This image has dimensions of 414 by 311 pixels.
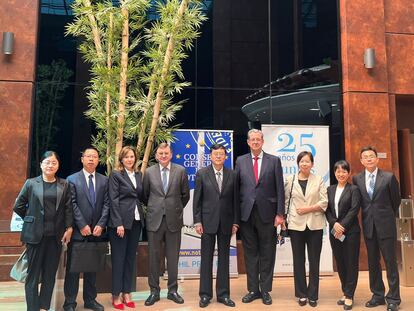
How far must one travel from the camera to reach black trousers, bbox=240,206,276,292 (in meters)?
4.10

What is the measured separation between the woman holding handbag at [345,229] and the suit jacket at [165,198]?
1515 millimetres

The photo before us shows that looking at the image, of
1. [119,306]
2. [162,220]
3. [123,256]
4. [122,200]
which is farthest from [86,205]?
[119,306]

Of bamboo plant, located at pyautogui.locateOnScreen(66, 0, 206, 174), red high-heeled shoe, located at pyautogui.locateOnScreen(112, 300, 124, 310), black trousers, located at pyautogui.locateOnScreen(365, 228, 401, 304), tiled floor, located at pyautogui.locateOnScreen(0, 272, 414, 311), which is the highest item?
bamboo plant, located at pyautogui.locateOnScreen(66, 0, 206, 174)

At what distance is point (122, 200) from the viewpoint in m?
4.00

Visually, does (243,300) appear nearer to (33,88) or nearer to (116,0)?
(33,88)

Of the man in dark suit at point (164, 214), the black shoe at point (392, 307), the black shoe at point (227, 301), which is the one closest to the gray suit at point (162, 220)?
the man in dark suit at point (164, 214)

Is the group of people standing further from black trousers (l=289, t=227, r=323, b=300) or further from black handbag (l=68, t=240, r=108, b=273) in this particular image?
black handbag (l=68, t=240, r=108, b=273)

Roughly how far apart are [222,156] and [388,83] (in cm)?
375

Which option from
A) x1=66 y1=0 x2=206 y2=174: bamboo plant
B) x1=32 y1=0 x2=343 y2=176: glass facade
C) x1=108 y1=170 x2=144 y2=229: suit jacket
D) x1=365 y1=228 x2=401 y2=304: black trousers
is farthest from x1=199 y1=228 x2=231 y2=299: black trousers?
Result: x1=32 y1=0 x2=343 y2=176: glass facade

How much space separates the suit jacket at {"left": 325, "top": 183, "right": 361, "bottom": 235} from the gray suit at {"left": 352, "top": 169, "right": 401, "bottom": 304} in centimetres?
10

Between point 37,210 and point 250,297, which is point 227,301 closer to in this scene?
point 250,297

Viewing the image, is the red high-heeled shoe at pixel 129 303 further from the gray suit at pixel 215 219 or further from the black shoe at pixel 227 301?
the black shoe at pixel 227 301

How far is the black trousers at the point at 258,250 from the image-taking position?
410 centimetres

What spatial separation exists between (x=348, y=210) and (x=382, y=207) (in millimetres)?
320
